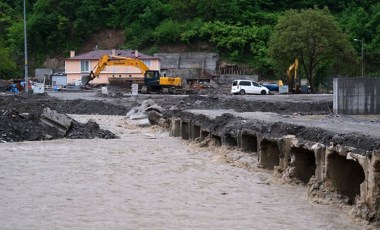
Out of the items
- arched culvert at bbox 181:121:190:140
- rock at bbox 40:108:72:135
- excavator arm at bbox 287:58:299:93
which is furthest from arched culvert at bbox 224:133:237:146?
excavator arm at bbox 287:58:299:93

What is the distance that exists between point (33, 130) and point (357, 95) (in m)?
19.3

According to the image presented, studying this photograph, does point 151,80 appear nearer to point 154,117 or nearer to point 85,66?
point 85,66

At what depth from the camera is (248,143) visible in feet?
62.3

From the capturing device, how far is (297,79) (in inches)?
2244

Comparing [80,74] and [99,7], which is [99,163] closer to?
[80,74]

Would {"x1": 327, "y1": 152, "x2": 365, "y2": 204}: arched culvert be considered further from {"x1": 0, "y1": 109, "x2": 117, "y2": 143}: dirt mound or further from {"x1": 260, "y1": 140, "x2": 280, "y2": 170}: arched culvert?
{"x1": 0, "y1": 109, "x2": 117, "y2": 143}: dirt mound

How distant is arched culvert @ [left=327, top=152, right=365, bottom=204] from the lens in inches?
483

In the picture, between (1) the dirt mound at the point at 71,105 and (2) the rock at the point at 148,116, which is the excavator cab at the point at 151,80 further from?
(2) the rock at the point at 148,116

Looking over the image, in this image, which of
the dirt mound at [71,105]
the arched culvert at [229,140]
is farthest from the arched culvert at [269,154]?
the dirt mound at [71,105]

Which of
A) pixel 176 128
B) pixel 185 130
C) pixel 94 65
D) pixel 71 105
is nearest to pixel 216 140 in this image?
pixel 185 130

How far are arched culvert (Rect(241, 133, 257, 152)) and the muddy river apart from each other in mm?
1053

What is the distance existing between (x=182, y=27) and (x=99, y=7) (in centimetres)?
1444

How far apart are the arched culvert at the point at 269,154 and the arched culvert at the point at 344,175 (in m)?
4.30

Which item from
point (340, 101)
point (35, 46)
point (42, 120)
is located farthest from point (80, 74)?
point (42, 120)
